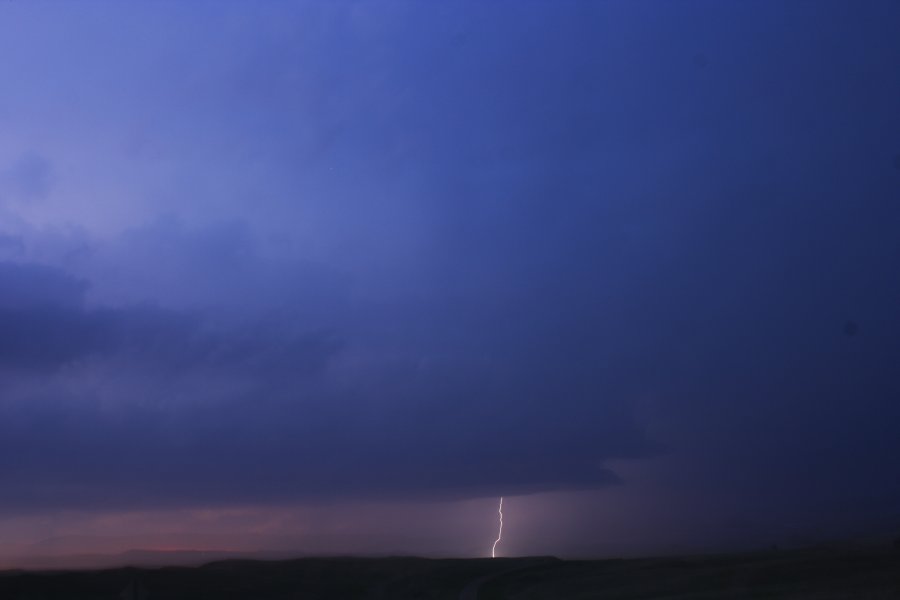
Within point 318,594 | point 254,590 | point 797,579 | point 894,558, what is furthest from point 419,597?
point 894,558

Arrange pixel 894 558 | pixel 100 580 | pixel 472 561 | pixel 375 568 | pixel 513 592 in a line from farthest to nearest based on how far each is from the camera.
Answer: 1. pixel 472 561
2. pixel 375 568
3. pixel 513 592
4. pixel 894 558
5. pixel 100 580

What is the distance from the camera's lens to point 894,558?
50312 mm

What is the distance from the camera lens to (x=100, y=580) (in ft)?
154

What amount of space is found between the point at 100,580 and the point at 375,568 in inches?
986

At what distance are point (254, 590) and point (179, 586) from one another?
4.30 meters

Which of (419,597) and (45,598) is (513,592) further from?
(45,598)

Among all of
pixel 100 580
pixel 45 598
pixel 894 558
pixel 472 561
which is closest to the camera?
pixel 45 598

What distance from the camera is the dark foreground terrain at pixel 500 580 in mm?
43844

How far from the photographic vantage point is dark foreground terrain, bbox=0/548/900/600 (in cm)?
4384

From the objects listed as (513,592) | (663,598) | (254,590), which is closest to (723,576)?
(663,598)

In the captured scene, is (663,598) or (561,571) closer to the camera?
(663,598)

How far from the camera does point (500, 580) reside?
64000 mm

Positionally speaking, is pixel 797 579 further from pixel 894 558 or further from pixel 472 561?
pixel 472 561

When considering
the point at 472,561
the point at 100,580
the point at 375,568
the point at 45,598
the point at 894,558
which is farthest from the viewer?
the point at 472,561
